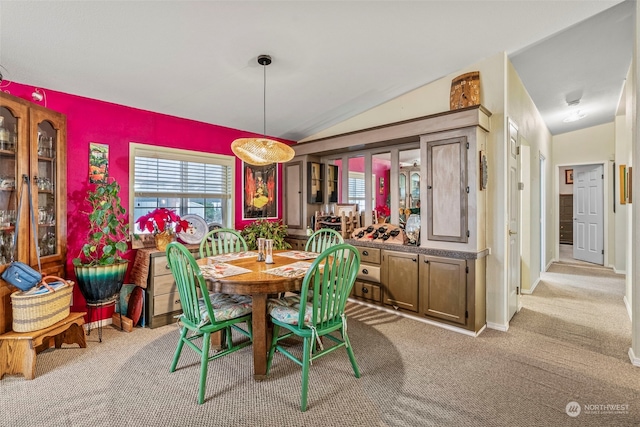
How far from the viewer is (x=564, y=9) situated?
2.46 meters

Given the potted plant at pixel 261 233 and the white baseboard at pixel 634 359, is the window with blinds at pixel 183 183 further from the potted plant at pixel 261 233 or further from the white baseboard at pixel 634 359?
the white baseboard at pixel 634 359

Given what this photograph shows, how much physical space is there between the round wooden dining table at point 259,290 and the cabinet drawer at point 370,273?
1638 millimetres

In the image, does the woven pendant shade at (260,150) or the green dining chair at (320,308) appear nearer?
the green dining chair at (320,308)

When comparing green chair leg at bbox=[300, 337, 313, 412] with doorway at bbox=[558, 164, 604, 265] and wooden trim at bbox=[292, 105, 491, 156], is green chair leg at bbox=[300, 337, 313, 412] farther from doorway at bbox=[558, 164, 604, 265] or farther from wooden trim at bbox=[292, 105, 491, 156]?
doorway at bbox=[558, 164, 604, 265]

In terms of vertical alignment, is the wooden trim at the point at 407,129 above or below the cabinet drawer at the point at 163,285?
above

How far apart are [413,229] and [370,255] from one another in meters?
0.59

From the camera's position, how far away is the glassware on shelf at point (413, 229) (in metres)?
3.45

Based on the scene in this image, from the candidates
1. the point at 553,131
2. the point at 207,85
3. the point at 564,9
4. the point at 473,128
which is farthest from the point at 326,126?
the point at 553,131

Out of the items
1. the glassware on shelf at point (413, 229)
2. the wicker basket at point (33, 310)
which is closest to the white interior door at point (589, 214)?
the glassware on shelf at point (413, 229)

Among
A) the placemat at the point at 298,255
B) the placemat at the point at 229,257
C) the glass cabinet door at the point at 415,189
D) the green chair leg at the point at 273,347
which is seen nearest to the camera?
the green chair leg at the point at 273,347

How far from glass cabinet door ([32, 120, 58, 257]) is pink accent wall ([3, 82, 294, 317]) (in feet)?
0.77

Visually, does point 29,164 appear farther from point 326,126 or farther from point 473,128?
point 473,128

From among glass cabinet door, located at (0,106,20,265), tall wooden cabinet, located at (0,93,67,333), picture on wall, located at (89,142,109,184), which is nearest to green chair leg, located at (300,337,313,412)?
tall wooden cabinet, located at (0,93,67,333)

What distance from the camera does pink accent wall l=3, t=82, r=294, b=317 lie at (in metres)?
2.99
